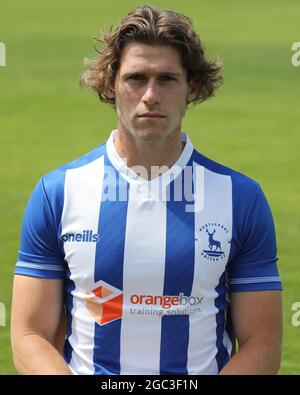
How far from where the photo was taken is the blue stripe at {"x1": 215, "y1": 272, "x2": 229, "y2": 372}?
13.9 feet

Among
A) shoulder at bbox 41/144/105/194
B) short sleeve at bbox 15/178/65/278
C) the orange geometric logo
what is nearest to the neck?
shoulder at bbox 41/144/105/194

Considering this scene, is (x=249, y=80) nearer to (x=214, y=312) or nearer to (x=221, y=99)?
(x=221, y=99)

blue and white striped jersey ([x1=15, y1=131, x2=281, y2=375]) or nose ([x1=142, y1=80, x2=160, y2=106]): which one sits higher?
nose ([x1=142, y1=80, x2=160, y2=106])

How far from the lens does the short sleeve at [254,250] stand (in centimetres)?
420

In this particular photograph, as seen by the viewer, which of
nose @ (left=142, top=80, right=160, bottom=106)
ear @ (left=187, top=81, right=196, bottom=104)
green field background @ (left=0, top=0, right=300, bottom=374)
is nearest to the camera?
nose @ (left=142, top=80, right=160, bottom=106)

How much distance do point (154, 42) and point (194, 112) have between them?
12.5 m

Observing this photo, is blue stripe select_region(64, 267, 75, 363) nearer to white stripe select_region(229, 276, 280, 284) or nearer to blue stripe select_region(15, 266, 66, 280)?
blue stripe select_region(15, 266, 66, 280)

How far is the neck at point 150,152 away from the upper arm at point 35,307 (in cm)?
51

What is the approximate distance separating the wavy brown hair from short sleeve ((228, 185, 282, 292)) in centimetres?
49

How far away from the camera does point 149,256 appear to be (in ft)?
13.8

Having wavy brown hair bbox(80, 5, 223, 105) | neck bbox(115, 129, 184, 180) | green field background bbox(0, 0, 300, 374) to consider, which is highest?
green field background bbox(0, 0, 300, 374)

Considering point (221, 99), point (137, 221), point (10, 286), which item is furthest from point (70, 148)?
point (137, 221)

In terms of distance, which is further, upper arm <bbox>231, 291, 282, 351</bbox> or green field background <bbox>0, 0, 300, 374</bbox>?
green field background <bbox>0, 0, 300, 374</bbox>

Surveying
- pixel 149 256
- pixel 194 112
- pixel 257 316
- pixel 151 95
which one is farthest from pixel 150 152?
pixel 194 112
